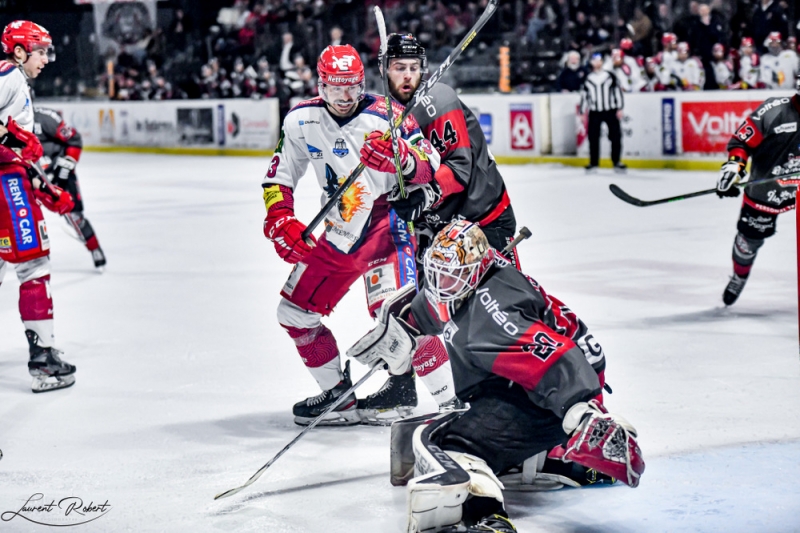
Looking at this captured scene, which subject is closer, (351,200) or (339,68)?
Answer: (339,68)

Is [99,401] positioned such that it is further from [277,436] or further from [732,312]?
[732,312]

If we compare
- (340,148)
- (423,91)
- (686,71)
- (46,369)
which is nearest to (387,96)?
(423,91)

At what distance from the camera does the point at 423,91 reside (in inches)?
142

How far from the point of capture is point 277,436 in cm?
398

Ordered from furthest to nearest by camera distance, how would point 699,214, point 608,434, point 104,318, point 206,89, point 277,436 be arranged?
point 206,89 → point 699,214 → point 104,318 → point 277,436 → point 608,434

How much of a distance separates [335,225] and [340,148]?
0.92ft

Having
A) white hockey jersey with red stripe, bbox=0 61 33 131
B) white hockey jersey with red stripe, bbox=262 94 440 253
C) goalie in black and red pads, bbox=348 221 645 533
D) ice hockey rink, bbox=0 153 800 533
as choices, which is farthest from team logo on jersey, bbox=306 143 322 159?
white hockey jersey with red stripe, bbox=0 61 33 131

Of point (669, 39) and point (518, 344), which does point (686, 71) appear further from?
point (518, 344)

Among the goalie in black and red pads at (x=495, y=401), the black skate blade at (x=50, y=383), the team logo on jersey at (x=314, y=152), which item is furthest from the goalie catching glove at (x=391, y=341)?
the black skate blade at (x=50, y=383)

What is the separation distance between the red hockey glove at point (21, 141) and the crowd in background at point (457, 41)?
963cm

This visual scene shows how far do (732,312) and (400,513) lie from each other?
3253mm

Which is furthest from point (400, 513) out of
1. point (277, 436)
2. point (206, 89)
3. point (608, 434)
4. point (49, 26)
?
point (49, 26)

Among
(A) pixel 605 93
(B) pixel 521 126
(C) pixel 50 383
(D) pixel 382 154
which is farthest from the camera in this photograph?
(B) pixel 521 126

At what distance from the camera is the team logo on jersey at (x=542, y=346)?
296cm
